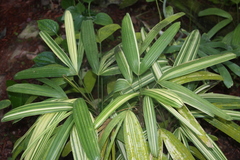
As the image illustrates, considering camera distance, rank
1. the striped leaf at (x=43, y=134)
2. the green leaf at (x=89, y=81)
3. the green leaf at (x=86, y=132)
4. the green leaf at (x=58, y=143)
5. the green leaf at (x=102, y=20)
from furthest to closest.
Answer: the green leaf at (x=102, y=20), the green leaf at (x=89, y=81), the striped leaf at (x=43, y=134), the green leaf at (x=58, y=143), the green leaf at (x=86, y=132)

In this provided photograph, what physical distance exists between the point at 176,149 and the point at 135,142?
0.65 ft

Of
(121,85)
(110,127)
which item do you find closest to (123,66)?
(121,85)

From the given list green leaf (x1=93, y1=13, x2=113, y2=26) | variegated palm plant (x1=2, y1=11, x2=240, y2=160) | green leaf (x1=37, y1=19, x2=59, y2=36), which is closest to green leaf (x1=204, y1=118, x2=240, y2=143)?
variegated palm plant (x1=2, y1=11, x2=240, y2=160)

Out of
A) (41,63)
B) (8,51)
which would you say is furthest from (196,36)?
(8,51)

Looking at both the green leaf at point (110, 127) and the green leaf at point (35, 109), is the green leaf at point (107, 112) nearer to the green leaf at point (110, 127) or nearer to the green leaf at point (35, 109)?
the green leaf at point (110, 127)

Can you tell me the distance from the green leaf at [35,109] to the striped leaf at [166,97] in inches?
14.2

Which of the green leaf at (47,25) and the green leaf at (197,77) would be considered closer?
the green leaf at (197,77)

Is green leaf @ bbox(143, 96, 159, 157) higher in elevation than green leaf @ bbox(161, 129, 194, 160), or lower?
higher

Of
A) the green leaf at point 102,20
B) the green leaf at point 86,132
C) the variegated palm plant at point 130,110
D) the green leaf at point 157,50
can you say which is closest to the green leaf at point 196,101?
the variegated palm plant at point 130,110

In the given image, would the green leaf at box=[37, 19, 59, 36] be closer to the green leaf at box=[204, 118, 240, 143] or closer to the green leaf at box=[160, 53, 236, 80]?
the green leaf at box=[160, 53, 236, 80]

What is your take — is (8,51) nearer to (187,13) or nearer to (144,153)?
(187,13)

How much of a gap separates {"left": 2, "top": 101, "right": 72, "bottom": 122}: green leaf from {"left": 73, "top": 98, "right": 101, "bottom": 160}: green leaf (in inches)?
3.6

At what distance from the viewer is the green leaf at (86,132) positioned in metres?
0.77

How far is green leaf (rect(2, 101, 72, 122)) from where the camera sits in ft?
3.05
